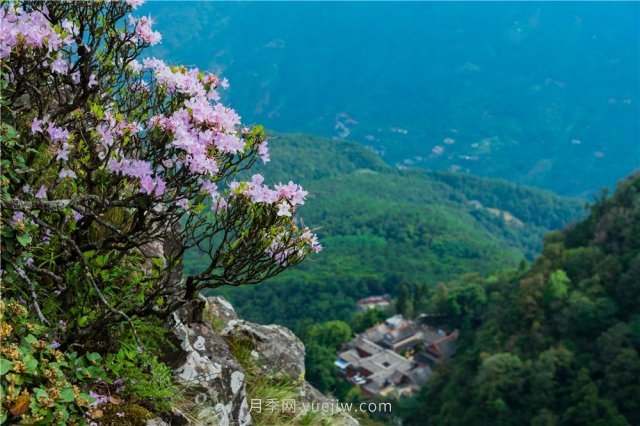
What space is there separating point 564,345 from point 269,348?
36.4 metres

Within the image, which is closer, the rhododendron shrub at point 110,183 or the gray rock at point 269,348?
the rhododendron shrub at point 110,183

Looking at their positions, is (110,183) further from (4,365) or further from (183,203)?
(4,365)

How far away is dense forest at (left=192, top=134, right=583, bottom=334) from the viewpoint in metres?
Answer: 77.1

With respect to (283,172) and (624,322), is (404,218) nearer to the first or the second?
(283,172)

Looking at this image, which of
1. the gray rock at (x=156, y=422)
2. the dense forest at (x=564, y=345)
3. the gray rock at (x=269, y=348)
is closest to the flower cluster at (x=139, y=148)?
the gray rock at (x=156, y=422)

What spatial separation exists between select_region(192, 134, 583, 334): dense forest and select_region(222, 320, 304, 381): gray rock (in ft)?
133

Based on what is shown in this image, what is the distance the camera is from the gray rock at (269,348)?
6.52 metres

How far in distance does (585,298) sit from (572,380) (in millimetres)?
6339

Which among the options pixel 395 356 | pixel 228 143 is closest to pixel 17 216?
pixel 228 143

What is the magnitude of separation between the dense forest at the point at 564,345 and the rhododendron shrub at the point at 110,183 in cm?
3237

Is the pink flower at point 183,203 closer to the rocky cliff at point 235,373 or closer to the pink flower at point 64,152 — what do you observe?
the pink flower at point 64,152

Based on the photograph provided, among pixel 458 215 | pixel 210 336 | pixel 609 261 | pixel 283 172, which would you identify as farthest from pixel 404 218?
pixel 210 336

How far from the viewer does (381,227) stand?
106 meters

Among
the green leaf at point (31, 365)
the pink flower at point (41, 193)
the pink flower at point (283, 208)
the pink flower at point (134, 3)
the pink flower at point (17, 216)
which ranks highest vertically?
the pink flower at point (134, 3)
